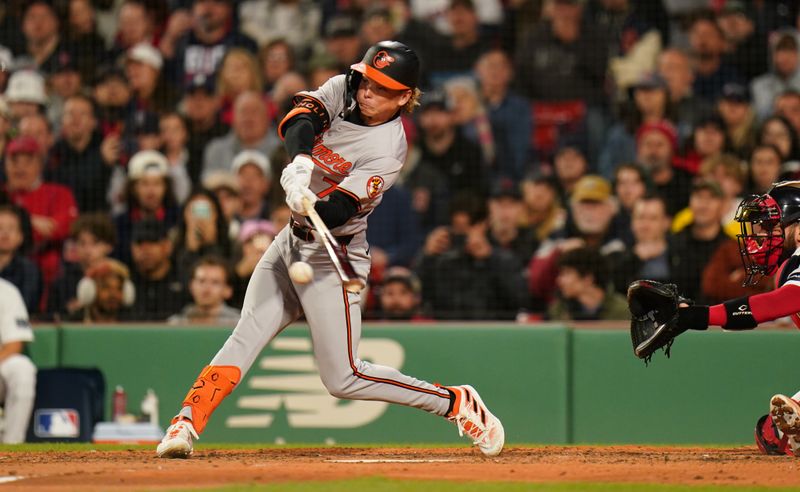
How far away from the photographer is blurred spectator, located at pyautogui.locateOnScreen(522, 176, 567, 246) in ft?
30.9

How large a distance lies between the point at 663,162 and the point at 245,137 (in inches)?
133

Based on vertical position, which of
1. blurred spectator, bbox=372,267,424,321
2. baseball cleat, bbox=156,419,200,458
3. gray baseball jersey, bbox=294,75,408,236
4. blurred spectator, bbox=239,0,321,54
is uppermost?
blurred spectator, bbox=239,0,321,54

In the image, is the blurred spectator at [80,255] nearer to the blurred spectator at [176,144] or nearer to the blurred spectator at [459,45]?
the blurred spectator at [176,144]

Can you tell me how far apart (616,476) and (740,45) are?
610 cm

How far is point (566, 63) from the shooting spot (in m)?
10.4

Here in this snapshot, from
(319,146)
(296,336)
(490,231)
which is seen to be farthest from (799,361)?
(319,146)

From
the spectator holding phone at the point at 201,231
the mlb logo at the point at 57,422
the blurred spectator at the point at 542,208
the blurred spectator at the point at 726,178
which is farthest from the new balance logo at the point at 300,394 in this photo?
the blurred spectator at the point at 726,178

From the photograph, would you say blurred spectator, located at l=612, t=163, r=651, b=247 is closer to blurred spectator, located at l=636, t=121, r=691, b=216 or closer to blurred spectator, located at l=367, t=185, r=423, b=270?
blurred spectator, located at l=636, t=121, r=691, b=216

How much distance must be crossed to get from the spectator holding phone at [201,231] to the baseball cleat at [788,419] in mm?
4517

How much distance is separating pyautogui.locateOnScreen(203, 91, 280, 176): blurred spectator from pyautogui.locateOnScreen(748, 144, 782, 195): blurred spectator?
12.3ft

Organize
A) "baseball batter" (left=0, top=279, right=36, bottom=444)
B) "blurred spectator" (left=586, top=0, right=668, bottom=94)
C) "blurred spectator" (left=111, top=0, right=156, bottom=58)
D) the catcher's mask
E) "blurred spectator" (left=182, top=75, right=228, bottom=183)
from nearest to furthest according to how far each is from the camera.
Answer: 1. the catcher's mask
2. "baseball batter" (left=0, top=279, right=36, bottom=444)
3. "blurred spectator" (left=182, top=75, right=228, bottom=183)
4. "blurred spectator" (left=586, top=0, right=668, bottom=94)
5. "blurred spectator" (left=111, top=0, right=156, bottom=58)

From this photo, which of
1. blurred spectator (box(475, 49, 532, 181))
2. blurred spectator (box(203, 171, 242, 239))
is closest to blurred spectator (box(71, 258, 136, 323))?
blurred spectator (box(203, 171, 242, 239))

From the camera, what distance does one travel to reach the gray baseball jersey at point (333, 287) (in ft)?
17.7

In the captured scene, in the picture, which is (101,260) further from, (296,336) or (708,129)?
(708,129)
